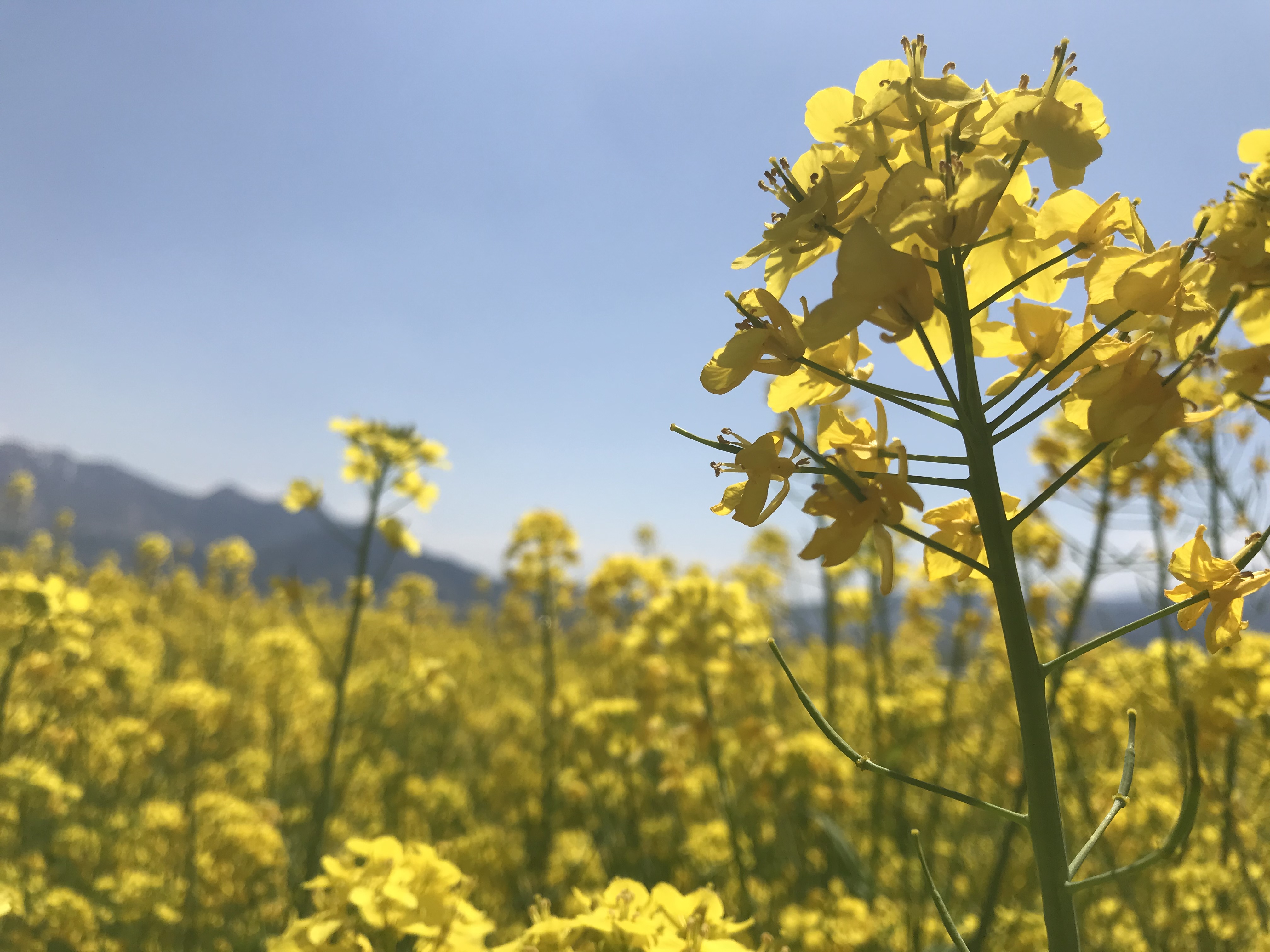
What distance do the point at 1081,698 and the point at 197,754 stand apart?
5.47 meters

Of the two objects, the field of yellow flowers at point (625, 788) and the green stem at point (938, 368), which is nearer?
the green stem at point (938, 368)

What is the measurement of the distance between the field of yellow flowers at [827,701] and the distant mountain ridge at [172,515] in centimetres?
11029

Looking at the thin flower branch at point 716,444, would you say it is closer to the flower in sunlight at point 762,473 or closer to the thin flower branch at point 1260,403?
the flower in sunlight at point 762,473

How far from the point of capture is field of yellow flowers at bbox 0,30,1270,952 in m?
0.83

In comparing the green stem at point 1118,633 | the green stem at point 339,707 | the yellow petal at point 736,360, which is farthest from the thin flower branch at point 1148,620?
the green stem at point 339,707

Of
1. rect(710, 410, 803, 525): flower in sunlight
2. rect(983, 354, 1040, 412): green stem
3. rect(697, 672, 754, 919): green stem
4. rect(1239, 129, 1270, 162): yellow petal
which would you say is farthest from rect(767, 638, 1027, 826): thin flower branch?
rect(697, 672, 754, 919): green stem

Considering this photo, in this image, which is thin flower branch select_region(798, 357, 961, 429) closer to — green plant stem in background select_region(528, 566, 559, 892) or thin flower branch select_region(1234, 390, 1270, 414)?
thin flower branch select_region(1234, 390, 1270, 414)

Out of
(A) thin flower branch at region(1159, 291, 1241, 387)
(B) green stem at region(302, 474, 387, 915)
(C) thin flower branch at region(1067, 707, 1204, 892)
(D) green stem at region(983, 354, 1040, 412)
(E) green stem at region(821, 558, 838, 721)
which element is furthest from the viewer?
Answer: (E) green stem at region(821, 558, 838, 721)

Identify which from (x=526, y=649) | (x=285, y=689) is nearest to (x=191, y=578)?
(x=526, y=649)

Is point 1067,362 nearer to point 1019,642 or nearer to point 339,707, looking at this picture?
point 1019,642

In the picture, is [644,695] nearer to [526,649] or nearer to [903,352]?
[903,352]

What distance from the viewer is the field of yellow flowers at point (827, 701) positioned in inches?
32.9

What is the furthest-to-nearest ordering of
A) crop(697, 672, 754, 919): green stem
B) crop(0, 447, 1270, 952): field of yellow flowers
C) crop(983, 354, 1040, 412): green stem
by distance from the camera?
crop(697, 672, 754, 919): green stem, crop(0, 447, 1270, 952): field of yellow flowers, crop(983, 354, 1040, 412): green stem

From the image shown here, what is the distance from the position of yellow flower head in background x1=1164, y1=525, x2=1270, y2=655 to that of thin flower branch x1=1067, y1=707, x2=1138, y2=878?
147 mm
